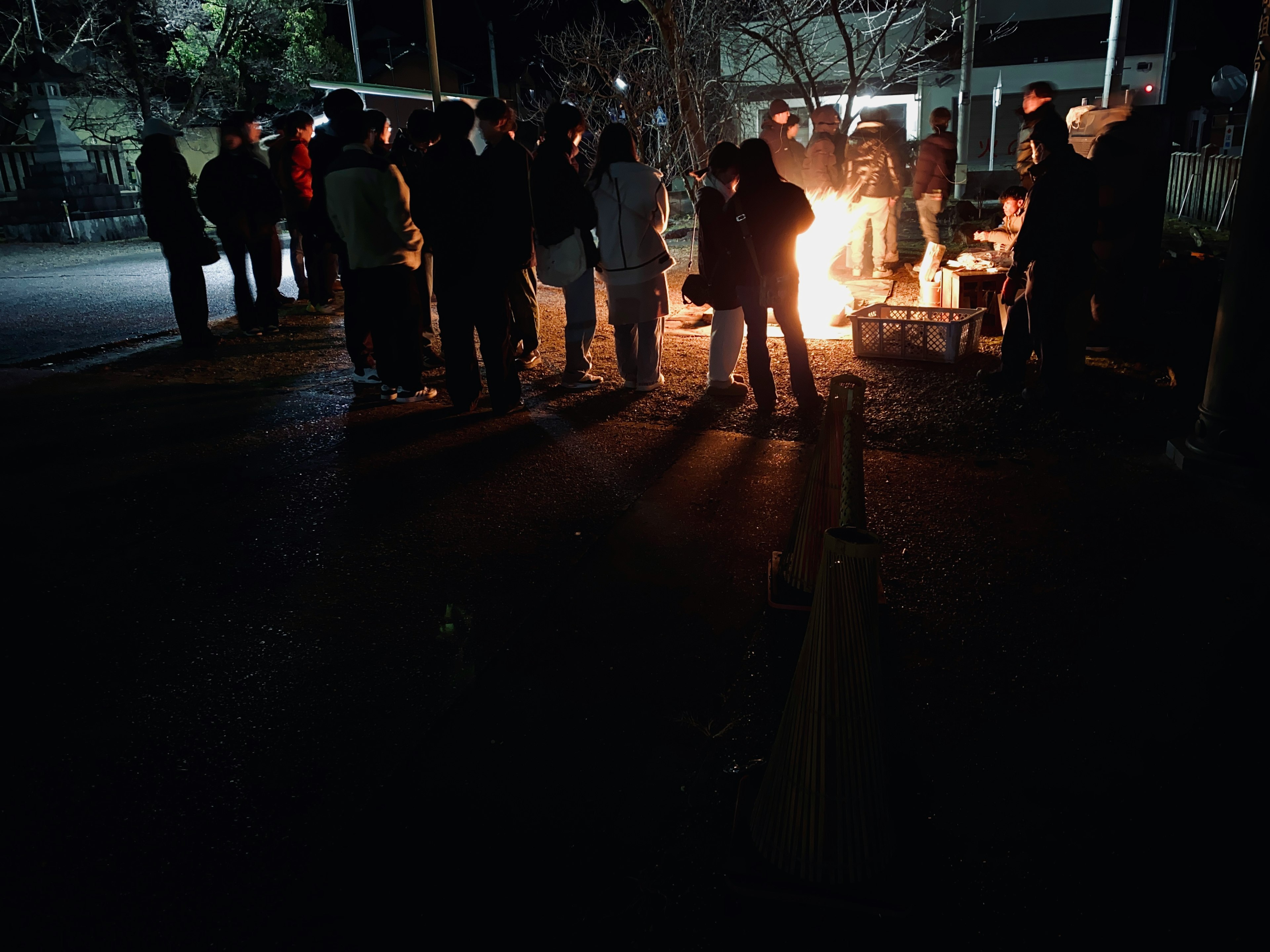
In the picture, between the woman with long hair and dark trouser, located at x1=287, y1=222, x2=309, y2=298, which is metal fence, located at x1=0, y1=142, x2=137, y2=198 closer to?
dark trouser, located at x1=287, y1=222, x2=309, y2=298

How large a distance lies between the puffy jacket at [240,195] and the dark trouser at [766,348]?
5.28 meters

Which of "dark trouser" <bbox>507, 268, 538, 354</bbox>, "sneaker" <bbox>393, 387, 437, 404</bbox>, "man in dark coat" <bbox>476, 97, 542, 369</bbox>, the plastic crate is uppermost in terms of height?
"man in dark coat" <bbox>476, 97, 542, 369</bbox>

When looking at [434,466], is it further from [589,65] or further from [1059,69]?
[1059,69]

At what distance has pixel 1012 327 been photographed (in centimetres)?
624

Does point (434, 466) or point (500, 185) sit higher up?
point (500, 185)

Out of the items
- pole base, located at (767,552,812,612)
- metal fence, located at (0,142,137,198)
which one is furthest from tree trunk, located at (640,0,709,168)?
metal fence, located at (0,142,137,198)

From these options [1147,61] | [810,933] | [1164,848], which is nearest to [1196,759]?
[1164,848]

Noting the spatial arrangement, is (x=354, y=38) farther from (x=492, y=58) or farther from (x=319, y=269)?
(x=319, y=269)

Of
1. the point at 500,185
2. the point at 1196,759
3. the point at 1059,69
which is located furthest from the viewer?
the point at 1059,69

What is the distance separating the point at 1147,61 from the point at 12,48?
36225 millimetres

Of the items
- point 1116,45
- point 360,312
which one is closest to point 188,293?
point 360,312

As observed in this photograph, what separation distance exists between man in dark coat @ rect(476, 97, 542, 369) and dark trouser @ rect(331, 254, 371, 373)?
97 centimetres

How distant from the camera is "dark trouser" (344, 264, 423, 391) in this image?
632 centimetres

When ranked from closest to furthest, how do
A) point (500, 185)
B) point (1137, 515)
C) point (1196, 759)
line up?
1. point (1196, 759)
2. point (1137, 515)
3. point (500, 185)
